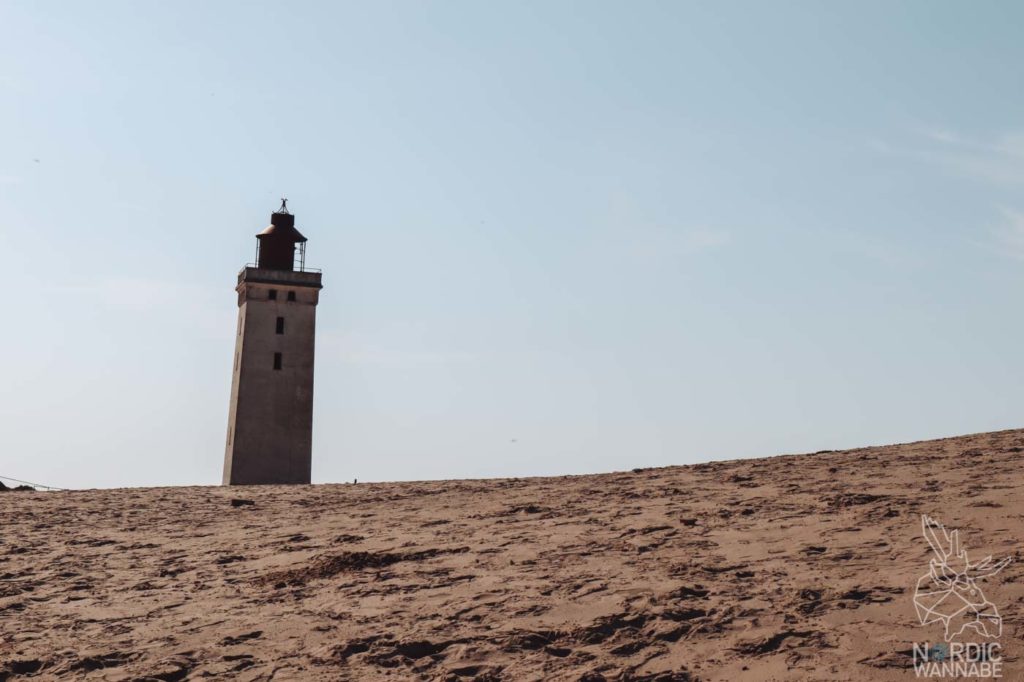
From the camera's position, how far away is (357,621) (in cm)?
908

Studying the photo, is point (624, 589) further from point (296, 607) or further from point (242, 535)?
point (242, 535)

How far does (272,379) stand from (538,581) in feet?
107

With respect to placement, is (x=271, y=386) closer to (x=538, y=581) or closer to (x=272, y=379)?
(x=272, y=379)

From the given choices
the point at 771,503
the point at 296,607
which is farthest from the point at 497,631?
the point at 771,503

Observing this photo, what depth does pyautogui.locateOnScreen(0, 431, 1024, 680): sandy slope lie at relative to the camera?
25.5 ft

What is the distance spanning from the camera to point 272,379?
133ft

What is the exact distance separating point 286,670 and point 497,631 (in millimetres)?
1705
